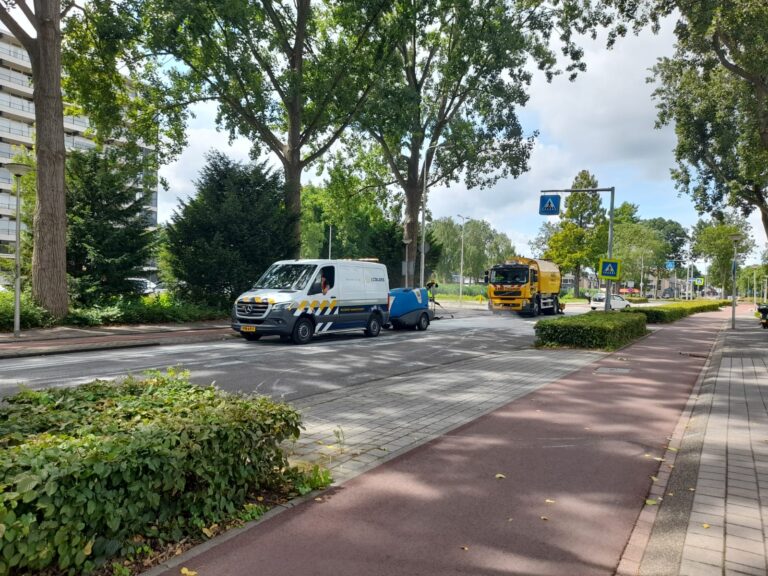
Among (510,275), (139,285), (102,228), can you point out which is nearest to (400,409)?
(102,228)

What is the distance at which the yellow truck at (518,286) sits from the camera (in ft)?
97.8

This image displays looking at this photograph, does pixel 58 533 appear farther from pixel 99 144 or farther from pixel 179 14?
pixel 99 144

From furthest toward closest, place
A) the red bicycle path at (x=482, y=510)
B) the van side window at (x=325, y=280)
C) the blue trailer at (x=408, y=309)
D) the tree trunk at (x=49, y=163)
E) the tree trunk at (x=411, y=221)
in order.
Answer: the tree trunk at (x=411, y=221) → the blue trailer at (x=408, y=309) → the tree trunk at (x=49, y=163) → the van side window at (x=325, y=280) → the red bicycle path at (x=482, y=510)

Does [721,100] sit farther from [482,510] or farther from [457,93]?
[482,510]

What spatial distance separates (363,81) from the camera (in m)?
22.2

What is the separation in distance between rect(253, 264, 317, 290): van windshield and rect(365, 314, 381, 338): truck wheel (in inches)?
108

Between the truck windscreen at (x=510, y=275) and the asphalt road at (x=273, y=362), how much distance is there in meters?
13.6

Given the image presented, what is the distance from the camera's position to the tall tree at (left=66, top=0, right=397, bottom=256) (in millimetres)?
18359

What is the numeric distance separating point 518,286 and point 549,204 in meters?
9.09

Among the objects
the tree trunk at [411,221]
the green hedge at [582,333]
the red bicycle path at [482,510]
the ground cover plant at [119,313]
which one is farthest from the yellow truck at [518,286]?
the red bicycle path at [482,510]

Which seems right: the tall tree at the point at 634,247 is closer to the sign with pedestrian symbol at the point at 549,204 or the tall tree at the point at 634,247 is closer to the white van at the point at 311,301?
the sign with pedestrian symbol at the point at 549,204

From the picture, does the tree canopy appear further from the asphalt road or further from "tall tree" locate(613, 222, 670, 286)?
"tall tree" locate(613, 222, 670, 286)

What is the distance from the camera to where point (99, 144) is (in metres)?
20.7

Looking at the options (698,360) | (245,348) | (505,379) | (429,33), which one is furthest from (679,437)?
(429,33)
